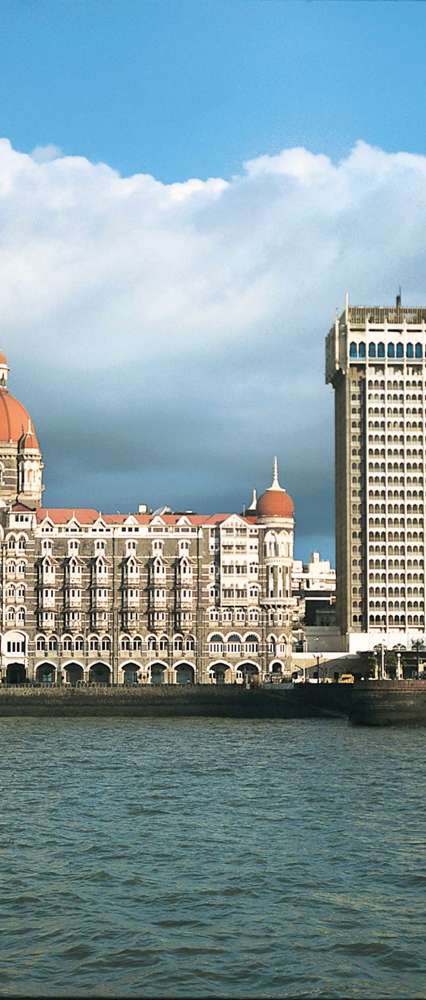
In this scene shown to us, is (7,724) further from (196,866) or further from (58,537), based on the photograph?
(196,866)

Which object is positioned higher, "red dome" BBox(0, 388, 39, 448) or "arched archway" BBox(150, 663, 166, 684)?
"red dome" BBox(0, 388, 39, 448)

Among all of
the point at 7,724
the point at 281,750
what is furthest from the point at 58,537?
the point at 281,750

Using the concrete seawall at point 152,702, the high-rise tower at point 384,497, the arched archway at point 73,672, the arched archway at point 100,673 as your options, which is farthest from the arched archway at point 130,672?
the high-rise tower at point 384,497

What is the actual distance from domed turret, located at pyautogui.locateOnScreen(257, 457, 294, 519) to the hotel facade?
28cm

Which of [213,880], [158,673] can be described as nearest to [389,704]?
[158,673]

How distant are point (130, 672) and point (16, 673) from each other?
14.5 m

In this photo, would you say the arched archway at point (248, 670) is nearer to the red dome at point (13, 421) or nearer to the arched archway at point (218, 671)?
the arched archway at point (218, 671)

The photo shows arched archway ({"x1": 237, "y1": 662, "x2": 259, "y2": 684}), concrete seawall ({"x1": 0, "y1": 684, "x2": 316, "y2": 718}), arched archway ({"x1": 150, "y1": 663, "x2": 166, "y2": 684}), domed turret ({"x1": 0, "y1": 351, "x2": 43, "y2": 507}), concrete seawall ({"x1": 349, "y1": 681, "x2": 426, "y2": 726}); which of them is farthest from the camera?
domed turret ({"x1": 0, "y1": 351, "x2": 43, "y2": 507})

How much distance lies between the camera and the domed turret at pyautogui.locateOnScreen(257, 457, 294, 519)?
174750mm

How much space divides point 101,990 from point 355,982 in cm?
596

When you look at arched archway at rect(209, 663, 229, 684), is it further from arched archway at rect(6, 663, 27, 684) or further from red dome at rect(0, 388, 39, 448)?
red dome at rect(0, 388, 39, 448)

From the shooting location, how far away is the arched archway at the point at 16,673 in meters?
172

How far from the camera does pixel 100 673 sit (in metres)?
174

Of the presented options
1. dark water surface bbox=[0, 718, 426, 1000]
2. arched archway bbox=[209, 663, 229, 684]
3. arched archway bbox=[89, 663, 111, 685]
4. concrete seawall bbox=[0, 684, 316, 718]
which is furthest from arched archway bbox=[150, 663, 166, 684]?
dark water surface bbox=[0, 718, 426, 1000]
